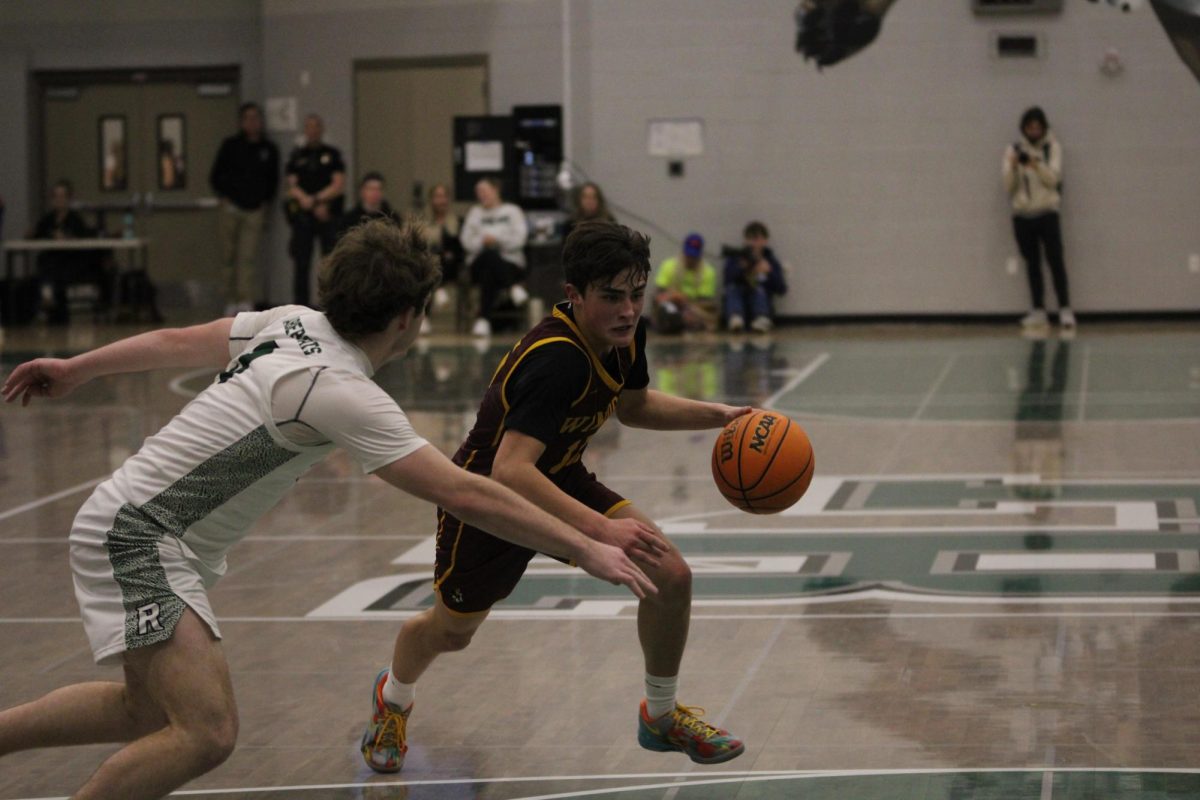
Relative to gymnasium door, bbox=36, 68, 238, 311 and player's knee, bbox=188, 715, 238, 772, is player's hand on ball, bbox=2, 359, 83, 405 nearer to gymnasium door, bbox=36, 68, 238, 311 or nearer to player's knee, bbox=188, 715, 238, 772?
player's knee, bbox=188, 715, 238, 772

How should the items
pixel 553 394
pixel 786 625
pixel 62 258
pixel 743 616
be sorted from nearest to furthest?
pixel 553 394
pixel 786 625
pixel 743 616
pixel 62 258

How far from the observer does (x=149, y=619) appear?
12.5ft

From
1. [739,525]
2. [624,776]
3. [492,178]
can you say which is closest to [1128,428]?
[739,525]

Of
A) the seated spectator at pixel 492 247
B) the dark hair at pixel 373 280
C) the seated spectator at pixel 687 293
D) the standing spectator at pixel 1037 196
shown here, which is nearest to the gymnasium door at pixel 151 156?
the seated spectator at pixel 492 247

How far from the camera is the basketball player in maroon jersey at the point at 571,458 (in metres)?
4.59

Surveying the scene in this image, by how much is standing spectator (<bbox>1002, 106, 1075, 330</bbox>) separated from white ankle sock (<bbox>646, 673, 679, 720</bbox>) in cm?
1536

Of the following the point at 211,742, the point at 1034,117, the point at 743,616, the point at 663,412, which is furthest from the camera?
the point at 1034,117

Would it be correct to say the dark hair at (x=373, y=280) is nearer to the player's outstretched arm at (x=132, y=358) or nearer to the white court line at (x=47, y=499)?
the player's outstretched arm at (x=132, y=358)

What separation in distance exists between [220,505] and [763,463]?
5.99 ft

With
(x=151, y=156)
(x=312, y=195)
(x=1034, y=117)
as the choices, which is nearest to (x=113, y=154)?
(x=151, y=156)

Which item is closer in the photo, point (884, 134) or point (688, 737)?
point (688, 737)

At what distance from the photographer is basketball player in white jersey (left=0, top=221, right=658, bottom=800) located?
3.78 metres

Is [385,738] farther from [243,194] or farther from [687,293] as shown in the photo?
[243,194]

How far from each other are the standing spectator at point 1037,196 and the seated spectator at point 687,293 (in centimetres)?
348
